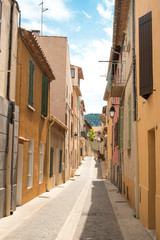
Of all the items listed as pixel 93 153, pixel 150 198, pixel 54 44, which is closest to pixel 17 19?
pixel 150 198

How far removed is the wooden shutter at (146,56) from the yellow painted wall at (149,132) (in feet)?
0.62

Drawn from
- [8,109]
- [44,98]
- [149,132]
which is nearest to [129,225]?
[149,132]

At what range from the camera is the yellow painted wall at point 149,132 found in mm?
6863

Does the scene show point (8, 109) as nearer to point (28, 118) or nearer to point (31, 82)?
point (28, 118)

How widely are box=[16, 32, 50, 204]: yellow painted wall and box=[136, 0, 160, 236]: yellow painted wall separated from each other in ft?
13.4

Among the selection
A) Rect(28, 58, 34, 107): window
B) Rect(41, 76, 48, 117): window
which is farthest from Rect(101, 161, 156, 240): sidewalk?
Rect(41, 76, 48, 117): window

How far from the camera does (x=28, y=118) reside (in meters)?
12.5

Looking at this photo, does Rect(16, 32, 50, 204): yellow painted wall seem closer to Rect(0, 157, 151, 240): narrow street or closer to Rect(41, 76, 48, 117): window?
Rect(41, 76, 48, 117): window

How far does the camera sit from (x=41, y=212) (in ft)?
34.0

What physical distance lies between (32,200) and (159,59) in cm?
852

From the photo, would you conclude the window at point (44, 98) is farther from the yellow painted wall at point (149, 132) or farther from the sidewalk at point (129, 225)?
the yellow painted wall at point (149, 132)

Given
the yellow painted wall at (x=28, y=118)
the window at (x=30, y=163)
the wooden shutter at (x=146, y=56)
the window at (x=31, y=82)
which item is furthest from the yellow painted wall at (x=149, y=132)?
the window at (x=30, y=163)

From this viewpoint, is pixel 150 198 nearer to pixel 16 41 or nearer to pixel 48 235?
pixel 48 235

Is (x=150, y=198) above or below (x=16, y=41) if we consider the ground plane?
below
